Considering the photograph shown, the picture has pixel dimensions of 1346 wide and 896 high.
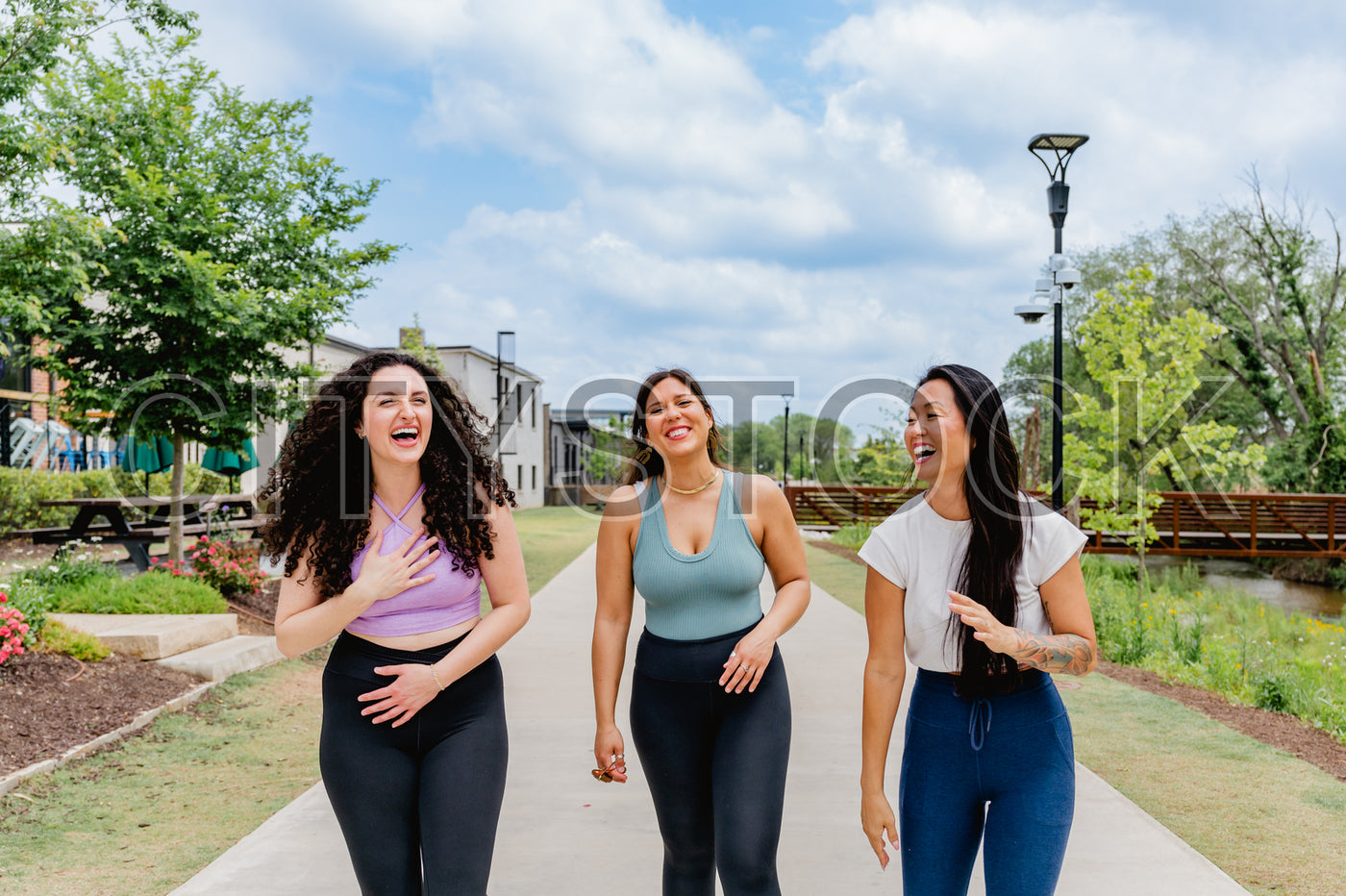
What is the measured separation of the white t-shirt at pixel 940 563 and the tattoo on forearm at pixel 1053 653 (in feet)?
0.39

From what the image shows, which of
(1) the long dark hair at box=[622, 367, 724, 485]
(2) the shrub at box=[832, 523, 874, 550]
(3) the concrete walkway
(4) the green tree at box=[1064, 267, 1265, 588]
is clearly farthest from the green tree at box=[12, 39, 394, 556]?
(2) the shrub at box=[832, 523, 874, 550]

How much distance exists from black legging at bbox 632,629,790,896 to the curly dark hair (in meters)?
0.68

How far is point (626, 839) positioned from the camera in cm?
443

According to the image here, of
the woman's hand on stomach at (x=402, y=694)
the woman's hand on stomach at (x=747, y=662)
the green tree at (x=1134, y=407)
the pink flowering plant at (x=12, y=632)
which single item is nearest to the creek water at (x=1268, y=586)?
the green tree at (x=1134, y=407)

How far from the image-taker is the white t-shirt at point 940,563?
2.50m

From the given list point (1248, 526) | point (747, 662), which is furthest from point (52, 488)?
point (1248, 526)

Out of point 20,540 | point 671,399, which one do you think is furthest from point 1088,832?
point 20,540

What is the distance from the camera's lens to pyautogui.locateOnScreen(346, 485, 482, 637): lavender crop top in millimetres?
2658

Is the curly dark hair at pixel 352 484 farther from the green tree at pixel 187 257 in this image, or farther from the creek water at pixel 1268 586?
the creek water at pixel 1268 586

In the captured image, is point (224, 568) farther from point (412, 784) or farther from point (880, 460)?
point (880, 460)

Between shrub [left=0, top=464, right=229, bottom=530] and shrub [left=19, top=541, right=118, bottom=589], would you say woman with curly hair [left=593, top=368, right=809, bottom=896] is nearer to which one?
shrub [left=19, top=541, right=118, bottom=589]

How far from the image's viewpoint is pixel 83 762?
5.56 meters

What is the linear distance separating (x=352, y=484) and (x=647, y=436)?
3.18 feet

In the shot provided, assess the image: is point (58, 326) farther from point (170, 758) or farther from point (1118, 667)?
point (1118, 667)
